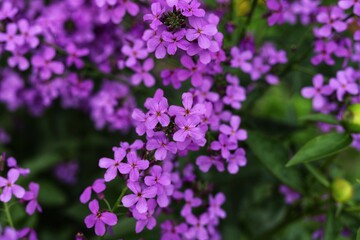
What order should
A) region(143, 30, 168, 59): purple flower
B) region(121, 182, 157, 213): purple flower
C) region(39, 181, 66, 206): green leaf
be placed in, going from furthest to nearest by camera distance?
region(39, 181, 66, 206): green leaf → region(143, 30, 168, 59): purple flower → region(121, 182, 157, 213): purple flower

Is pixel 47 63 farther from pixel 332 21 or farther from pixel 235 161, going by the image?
pixel 332 21

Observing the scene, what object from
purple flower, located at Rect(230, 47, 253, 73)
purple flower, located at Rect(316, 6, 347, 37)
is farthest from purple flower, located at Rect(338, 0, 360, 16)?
purple flower, located at Rect(230, 47, 253, 73)

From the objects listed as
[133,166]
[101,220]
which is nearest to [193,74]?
[133,166]

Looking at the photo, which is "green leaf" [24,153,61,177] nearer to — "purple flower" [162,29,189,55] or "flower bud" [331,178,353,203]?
"purple flower" [162,29,189,55]

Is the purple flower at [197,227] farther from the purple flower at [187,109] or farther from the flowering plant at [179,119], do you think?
the purple flower at [187,109]

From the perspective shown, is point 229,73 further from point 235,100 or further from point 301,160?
point 301,160

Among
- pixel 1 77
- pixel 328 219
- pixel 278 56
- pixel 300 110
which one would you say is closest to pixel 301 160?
pixel 328 219
